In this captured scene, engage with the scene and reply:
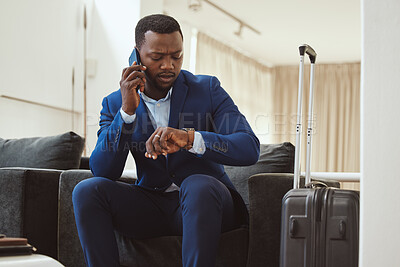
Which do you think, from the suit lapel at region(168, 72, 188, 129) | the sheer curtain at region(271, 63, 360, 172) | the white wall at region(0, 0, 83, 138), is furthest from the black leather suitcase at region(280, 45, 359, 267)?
the sheer curtain at region(271, 63, 360, 172)

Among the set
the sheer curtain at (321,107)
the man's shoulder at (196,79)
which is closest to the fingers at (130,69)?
the man's shoulder at (196,79)

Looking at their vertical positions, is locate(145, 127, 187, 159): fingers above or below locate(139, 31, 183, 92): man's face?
below

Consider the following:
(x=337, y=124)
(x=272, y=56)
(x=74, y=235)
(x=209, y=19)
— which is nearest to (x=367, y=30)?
(x=74, y=235)

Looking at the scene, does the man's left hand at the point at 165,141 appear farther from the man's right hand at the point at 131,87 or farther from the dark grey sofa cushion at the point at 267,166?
the dark grey sofa cushion at the point at 267,166

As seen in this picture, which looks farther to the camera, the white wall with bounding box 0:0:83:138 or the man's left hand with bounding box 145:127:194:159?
the white wall with bounding box 0:0:83:138

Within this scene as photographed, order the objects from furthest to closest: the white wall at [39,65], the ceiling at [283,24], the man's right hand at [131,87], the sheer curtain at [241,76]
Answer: the sheer curtain at [241,76] → the ceiling at [283,24] → the white wall at [39,65] → the man's right hand at [131,87]

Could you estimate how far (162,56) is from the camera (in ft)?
5.92

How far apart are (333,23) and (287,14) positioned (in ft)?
2.04

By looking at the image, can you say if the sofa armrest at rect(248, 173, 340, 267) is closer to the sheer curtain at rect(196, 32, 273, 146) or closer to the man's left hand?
the man's left hand

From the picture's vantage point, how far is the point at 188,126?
186 cm

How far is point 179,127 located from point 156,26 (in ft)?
1.16

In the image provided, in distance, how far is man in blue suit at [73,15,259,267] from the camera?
1629 millimetres

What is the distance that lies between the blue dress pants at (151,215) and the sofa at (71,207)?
3.2 inches

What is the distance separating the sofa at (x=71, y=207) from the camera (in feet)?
6.12
